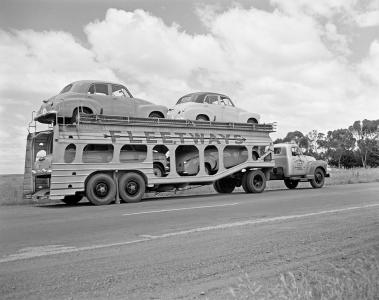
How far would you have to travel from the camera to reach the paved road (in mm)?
4859

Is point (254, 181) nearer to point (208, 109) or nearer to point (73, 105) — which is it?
point (208, 109)

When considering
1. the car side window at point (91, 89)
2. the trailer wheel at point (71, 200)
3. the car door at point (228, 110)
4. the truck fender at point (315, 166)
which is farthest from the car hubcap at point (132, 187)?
the truck fender at point (315, 166)

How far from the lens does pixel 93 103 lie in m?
15.3

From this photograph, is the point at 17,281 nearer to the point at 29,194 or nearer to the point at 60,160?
the point at 60,160

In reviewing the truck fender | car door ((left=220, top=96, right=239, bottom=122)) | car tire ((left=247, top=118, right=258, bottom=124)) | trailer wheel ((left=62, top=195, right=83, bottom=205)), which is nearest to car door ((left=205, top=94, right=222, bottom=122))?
car door ((left=220, top=96, right=239, bottom=122))

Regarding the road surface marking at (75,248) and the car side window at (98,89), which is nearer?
the road surface marking at (75,248)

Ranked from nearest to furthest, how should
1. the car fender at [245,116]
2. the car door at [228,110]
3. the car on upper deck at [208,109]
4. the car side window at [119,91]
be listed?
1. the car side window at [119,91]
2. the car on upper deck at [208,109]
3. the car door at [228,110]
4. the car fender at [245,116]

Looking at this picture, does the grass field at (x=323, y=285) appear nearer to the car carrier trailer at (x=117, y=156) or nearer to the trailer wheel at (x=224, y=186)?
the car carrier trailer at (x=117, y=156)

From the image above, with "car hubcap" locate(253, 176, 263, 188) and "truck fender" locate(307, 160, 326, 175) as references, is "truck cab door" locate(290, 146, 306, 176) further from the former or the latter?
"car hubcap" locate(253, 176, 263, 188)

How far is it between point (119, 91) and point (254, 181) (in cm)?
660

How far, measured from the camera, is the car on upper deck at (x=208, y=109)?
1781 cm

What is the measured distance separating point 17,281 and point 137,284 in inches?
49.3

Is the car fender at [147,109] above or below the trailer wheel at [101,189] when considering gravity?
above

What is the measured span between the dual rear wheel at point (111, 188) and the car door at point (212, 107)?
408 centimetres
